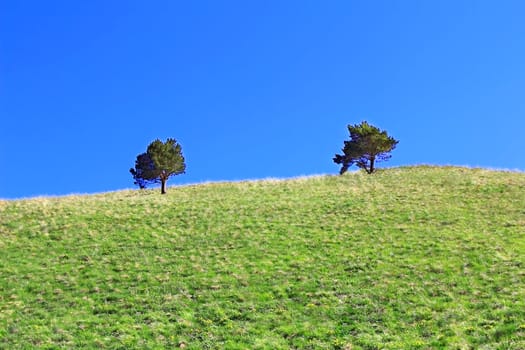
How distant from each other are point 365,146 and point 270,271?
40179mm

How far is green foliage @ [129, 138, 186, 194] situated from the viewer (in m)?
62.2

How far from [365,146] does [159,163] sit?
979 inches

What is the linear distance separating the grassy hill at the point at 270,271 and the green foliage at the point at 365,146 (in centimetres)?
1782

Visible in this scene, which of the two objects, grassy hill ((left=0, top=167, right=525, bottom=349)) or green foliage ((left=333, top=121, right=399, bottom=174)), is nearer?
grassy hill ((left=0, top=167, right=525, bottom=349))

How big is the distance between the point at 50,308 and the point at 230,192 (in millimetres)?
29866

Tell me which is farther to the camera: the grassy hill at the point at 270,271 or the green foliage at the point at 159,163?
the green foliage at the point at 159,163

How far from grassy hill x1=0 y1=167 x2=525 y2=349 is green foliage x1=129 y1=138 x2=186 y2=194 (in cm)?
1276

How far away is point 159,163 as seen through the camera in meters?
62.1

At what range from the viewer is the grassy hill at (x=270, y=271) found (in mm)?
22500

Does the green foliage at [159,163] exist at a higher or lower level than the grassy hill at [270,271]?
higher

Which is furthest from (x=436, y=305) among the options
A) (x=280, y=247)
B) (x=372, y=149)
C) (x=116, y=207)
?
(x=372, y=149)

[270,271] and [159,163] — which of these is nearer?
[270,271]

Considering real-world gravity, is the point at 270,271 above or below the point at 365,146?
below

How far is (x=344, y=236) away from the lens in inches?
1432
